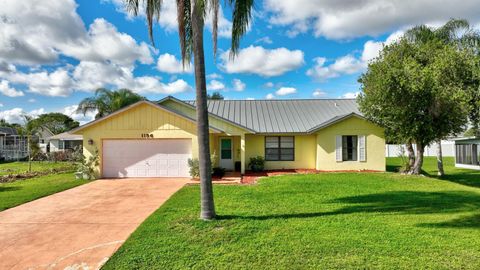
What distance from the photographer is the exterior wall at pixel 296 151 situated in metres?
18.8

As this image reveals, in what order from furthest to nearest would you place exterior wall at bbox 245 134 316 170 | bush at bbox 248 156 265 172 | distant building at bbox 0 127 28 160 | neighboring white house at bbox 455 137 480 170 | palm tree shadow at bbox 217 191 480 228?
distant building at bbox 0 127 28 160 → neighboring white house at bbox 455 137 480 170 → exterior wall at bbox 245 134 316 170 → bush at bbox 248 156 265 172 → palm tree shadow at bbox 217 191 480 228

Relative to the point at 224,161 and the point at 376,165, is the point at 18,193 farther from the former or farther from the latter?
the point at 376,165

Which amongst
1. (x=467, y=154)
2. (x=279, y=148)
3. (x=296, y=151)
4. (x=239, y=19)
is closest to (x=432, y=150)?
(x=467, y=154)

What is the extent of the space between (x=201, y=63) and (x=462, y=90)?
13274 mm

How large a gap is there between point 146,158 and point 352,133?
12.7 m

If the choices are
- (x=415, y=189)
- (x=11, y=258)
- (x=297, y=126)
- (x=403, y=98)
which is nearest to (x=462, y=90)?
(x=403, y=98)

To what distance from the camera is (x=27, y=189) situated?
42.2 ft

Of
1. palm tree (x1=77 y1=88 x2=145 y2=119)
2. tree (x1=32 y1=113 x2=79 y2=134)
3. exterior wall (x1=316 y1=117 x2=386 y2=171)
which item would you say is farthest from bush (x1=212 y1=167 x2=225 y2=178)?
tree (x1=32 y1=113 x2=79 y2=134)

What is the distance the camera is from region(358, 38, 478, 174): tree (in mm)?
13672

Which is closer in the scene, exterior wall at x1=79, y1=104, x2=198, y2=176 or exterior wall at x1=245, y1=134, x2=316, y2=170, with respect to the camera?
exterior wall at x1=79, y1=104, x2=198, y2=176

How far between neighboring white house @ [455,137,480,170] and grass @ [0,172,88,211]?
2715cm

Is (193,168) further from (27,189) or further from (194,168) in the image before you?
(27,189)

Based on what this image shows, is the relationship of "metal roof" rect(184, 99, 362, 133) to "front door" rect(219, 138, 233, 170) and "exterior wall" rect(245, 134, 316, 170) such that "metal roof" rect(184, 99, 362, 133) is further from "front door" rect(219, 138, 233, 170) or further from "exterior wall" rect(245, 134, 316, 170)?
"front door" rect(219, 138, 233, 170)

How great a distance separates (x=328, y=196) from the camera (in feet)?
34.7
